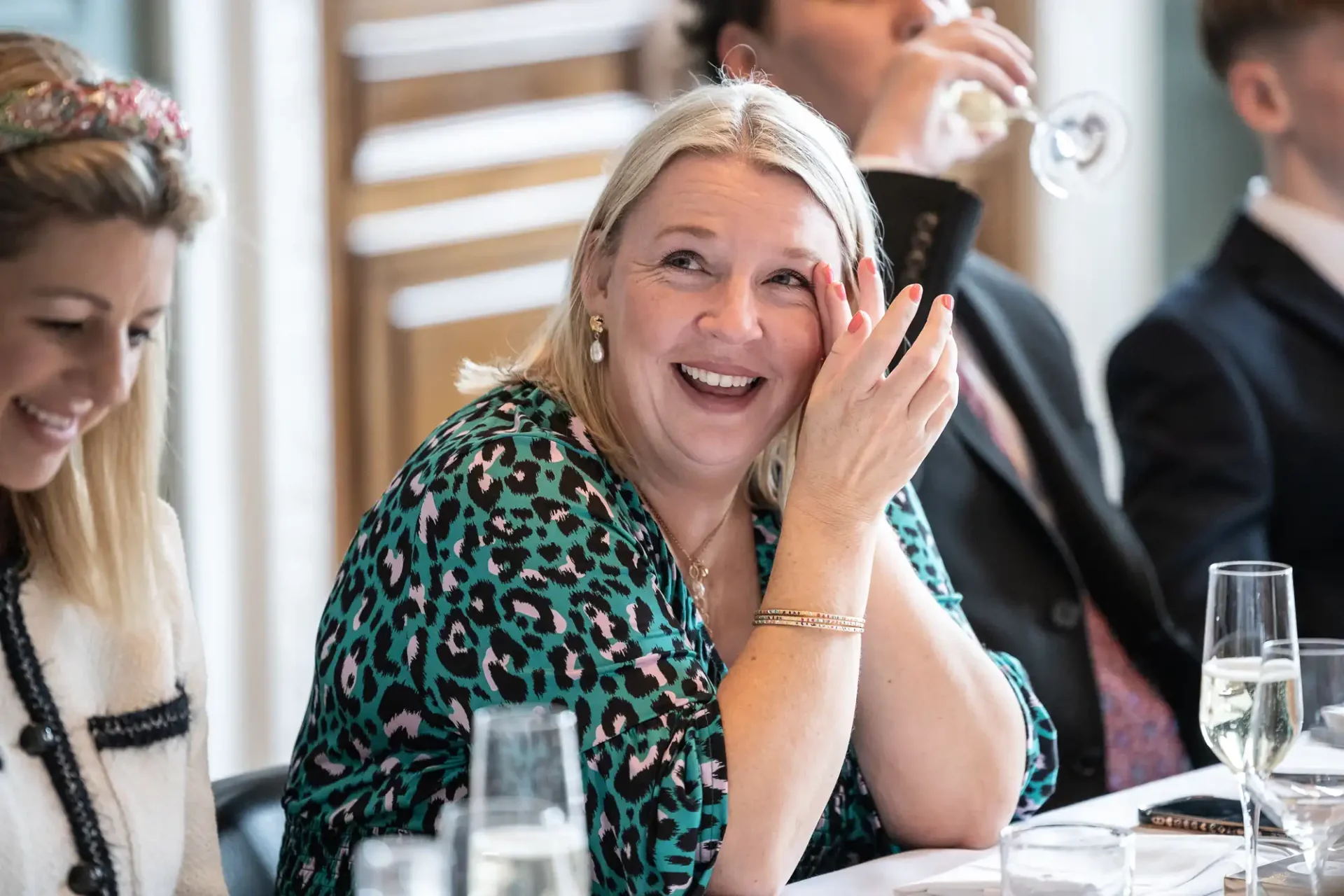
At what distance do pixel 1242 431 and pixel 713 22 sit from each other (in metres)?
1.09

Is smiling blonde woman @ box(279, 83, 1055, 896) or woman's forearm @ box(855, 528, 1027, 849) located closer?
smiling blonde woman @ box(279, 83, 1055, 896)

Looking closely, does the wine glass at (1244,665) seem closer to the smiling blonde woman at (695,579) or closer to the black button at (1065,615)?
the smiling blonde woman at (695,579)

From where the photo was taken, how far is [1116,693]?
248cm

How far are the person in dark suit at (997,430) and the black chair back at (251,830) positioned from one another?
97 cm

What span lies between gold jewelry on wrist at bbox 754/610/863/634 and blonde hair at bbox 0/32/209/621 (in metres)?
0.65

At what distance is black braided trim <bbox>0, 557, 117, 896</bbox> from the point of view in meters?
1.64

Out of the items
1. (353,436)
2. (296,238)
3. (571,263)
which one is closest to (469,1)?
(296,238)

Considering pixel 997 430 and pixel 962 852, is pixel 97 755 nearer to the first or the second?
pixel 962 852

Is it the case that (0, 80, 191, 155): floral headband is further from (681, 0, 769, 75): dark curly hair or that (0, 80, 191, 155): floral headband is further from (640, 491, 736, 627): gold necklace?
(681, 0, 769, 75): dark curly hair

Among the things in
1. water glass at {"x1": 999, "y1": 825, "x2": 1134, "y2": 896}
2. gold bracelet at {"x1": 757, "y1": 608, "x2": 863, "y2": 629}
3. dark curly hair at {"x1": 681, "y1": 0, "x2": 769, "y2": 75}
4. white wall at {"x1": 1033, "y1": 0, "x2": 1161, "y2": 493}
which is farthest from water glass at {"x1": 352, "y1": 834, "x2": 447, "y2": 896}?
white wall at {"x1": 1033, "y1": 0, "x2": 1161, "y2": 493}

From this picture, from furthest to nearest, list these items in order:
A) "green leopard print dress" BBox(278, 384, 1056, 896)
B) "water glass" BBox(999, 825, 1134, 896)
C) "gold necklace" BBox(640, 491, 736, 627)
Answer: "gold necklace" BBox(640, 491, 736, 627), "green leopard print dress" BBox(278, 384, 1056, 896), "water glass" BBox(999, 825, 1134, 896)

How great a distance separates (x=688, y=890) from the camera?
1547mm

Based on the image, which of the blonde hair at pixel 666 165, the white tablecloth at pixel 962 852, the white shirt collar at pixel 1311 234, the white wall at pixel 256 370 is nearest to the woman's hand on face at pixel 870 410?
the blonde hair at pixel 666 165

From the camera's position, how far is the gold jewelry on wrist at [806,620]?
1622 millimetres
